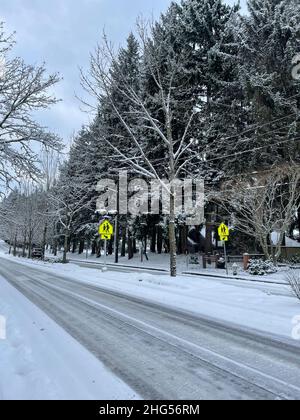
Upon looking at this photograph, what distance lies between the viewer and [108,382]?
4652 mm

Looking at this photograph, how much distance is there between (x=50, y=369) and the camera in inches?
202

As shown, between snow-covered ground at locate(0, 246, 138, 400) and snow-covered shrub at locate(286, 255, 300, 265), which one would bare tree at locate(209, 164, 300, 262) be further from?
snow-covered ground at locate(0, 246, 138, 400)

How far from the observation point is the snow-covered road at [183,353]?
451 cm

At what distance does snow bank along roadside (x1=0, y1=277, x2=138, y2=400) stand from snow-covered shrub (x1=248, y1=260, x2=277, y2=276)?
1902 centimetres

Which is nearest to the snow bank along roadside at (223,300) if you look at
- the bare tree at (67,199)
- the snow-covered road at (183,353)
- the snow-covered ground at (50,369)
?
the snow-covered road at (183,353)

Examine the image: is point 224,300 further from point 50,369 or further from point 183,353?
point 50,369

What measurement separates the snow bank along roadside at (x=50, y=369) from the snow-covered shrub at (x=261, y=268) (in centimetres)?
1902

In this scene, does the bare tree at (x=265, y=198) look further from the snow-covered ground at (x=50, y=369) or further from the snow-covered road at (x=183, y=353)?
the snow-covered ground at (x=50, y=369)

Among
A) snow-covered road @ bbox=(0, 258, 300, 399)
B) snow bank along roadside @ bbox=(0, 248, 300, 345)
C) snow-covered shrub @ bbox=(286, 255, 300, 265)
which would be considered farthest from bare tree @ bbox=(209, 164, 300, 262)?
snow-covered road @ bbox=(0, 258, 300, 399)

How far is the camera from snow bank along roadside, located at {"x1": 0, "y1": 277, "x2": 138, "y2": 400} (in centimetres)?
429

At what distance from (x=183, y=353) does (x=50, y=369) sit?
2.18 m

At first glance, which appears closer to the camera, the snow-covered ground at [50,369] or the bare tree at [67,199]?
the snow-covered ground at [50,369]
